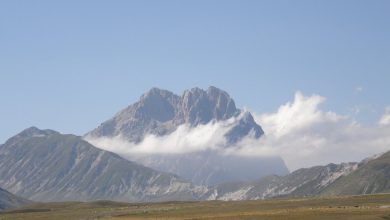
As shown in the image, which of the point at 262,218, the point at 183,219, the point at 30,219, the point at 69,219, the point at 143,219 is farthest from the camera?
the point at 30,219

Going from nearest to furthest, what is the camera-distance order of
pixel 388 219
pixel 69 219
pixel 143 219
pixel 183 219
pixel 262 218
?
1. pixel 388 219
2. pixel 262 218
3. pixel 183 219
4. pixel 143 219
5. pixel 69 219

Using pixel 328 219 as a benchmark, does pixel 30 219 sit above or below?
above

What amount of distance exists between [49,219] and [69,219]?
12.7 metres

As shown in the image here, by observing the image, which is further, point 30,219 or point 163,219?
point 30,219

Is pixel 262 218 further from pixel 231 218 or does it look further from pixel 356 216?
pixel 356 216

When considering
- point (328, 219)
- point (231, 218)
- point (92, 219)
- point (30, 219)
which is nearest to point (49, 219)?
point (30, 219)

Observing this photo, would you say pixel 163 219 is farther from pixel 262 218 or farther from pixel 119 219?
pixel 262 218

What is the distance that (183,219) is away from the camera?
149000 millimetres

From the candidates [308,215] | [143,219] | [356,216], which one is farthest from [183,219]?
[356,216]

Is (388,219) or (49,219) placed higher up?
(49,219)

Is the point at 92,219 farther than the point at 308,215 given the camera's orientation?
Yes

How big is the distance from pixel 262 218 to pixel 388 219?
89.9 feet

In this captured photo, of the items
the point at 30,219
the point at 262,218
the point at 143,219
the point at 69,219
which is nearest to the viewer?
the point at 262,218

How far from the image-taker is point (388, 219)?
125 metres
